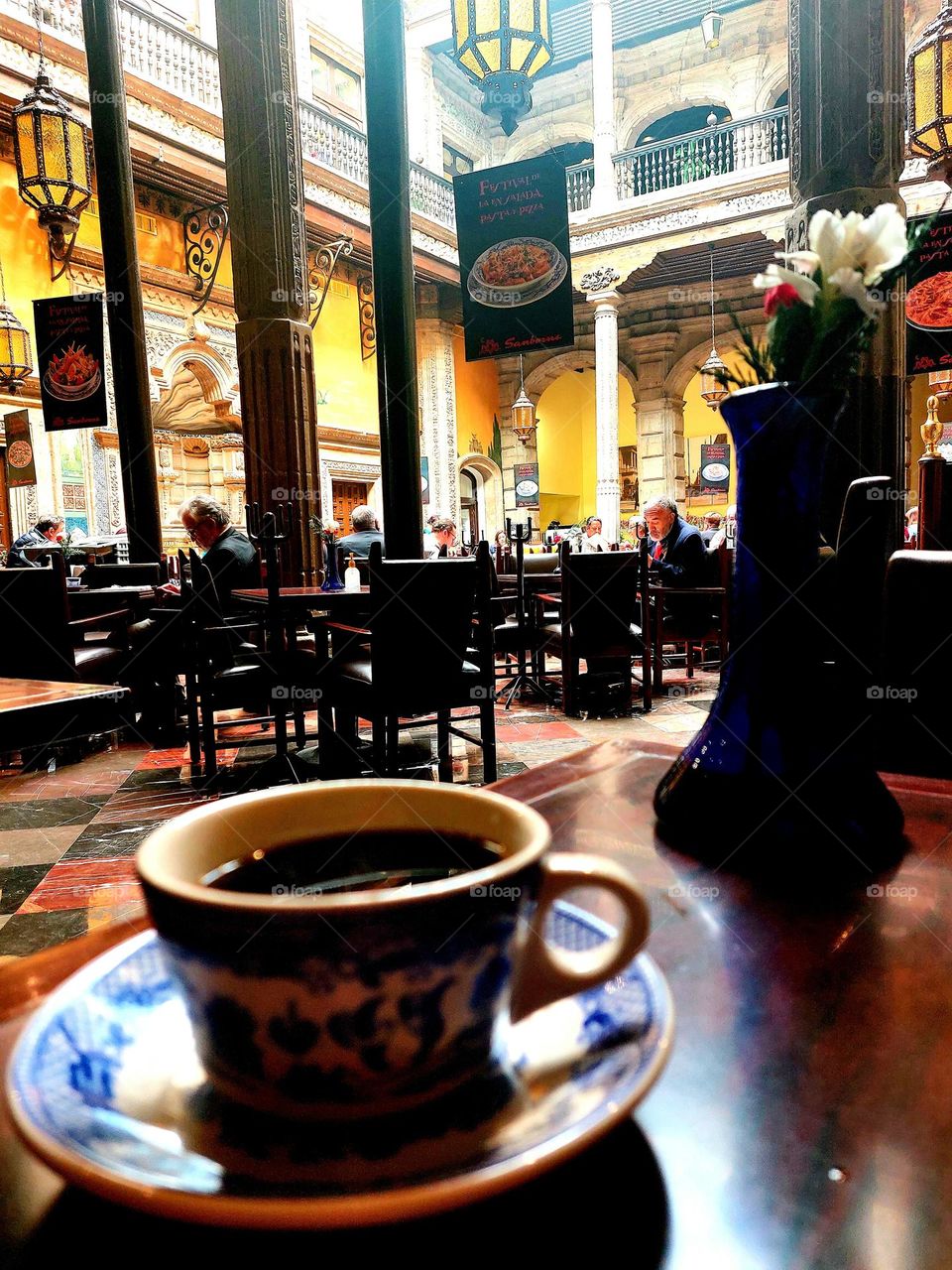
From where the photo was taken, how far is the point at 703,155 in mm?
12336

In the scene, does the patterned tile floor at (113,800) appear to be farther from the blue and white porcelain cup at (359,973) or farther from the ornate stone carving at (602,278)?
the ornate stone carving at (602,278)

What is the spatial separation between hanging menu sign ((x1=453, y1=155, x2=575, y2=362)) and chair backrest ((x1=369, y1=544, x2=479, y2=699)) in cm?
391

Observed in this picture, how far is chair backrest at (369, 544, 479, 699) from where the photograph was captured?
2668mm

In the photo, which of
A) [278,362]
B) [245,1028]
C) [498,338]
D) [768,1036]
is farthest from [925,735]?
[498,338]

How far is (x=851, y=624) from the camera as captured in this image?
64 centimetres

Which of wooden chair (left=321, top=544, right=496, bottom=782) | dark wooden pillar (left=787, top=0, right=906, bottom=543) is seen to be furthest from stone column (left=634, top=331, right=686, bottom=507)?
wooden chair (left=321, top=544, right=496, bottom=782)

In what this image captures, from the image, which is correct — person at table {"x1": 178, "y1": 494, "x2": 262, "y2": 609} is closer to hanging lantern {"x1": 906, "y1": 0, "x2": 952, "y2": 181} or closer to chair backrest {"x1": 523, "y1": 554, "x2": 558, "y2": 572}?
chair backrest {"x1": 523, "y1": 554, "x2": 558, "y2": 572}

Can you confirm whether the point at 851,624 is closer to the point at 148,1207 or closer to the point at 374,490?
the point at 148,1207

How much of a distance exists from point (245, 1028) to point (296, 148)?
5297mm

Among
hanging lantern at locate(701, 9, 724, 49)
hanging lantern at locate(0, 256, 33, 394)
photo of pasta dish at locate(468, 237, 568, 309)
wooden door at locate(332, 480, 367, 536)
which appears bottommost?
wooden door at locate(332, 480, 367, 536)

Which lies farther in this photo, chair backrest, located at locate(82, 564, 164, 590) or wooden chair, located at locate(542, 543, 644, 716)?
chair backrest, located at locate(82, 564, 164, 590)

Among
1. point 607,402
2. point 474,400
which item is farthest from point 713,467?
point 474,400

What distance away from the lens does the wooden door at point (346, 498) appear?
12836mm

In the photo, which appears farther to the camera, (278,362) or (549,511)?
(549,511)
